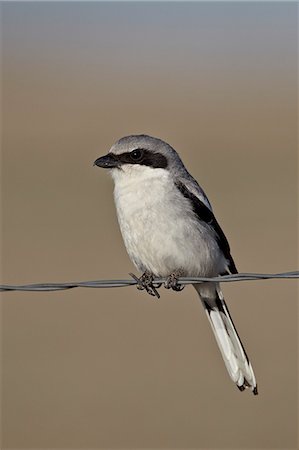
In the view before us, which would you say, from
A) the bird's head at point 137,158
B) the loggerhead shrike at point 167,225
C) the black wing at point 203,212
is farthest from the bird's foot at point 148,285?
the bird's head at point 137,158

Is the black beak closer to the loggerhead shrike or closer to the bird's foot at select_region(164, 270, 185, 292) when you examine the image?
the loggerhead shrike

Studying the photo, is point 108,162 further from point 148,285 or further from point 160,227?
point 148,285

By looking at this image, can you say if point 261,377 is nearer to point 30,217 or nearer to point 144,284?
point 144,284

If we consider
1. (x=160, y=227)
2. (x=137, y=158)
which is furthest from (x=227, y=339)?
(x=137, y=158)

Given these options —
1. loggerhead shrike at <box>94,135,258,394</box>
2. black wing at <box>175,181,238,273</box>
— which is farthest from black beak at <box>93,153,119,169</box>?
black wing at <box>175,181,238,273</box>

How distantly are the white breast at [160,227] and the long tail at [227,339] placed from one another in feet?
1.07

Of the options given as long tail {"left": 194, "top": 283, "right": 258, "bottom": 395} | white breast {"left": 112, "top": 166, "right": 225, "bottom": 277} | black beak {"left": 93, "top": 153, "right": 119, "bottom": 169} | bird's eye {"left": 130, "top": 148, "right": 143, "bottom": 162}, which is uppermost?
bird's eye {"left": 130, "top": 148, "right": 143, "bottom": 162}

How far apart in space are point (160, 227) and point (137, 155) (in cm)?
58

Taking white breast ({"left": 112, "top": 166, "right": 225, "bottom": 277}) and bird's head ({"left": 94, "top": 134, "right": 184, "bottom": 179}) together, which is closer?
white breast ({"left": 112, "top": 166, "right": 225, "bottom": 277})

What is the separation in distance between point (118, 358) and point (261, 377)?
154cm

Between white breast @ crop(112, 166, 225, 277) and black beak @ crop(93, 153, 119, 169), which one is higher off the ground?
black beak @ crop(93, 153, 119, 169)

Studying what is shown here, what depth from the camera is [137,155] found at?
620 centimetres

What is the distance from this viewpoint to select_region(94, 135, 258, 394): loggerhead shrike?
5.88 meters

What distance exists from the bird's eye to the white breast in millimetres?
59
